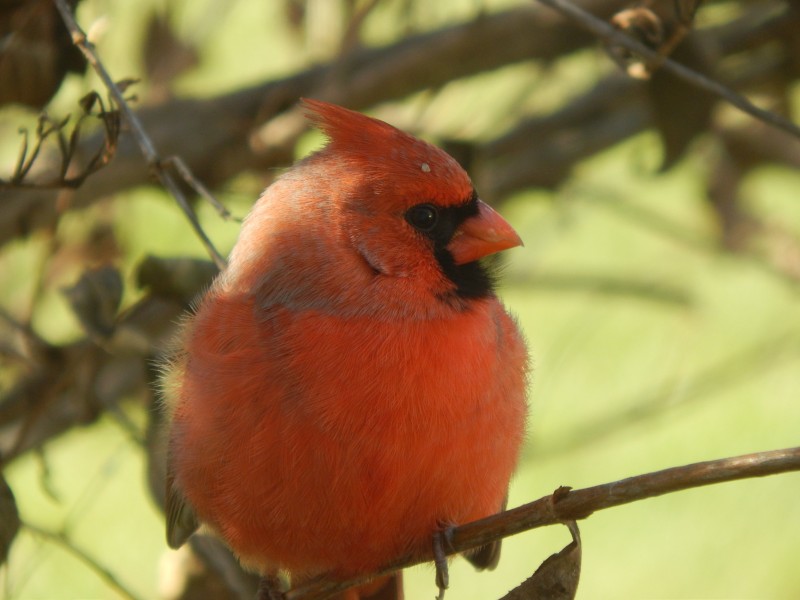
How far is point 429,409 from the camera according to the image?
219cm

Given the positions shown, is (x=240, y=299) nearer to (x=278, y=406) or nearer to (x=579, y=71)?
(x=278, y=406)

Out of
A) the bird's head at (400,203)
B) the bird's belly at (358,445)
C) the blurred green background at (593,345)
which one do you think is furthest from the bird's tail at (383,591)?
the blurred green background at (593,345)

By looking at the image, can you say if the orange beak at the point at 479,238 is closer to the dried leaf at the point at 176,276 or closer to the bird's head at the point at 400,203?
the bird's head at the point at 400,203

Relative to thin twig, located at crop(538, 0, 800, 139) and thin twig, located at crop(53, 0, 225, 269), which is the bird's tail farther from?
thin twig, located at crop(538, 0, 800, 139)

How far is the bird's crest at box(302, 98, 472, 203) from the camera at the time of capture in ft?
7.97

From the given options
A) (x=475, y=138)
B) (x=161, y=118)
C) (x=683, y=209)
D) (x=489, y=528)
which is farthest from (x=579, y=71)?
(x=489, y=528)

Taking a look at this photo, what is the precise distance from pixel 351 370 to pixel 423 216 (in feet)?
1.33

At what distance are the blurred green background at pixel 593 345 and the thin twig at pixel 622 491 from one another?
213cm

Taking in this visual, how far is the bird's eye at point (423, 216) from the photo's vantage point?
2.45 m

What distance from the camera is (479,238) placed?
8.16ft

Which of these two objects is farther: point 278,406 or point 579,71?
point 579,71

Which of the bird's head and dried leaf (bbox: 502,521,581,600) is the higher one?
the bird's head

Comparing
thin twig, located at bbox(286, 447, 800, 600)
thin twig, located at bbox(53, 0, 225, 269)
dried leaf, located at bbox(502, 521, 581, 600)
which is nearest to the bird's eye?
thin twig, located at bbox(53, 0, 225, 269)

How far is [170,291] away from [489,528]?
1.10 meters
